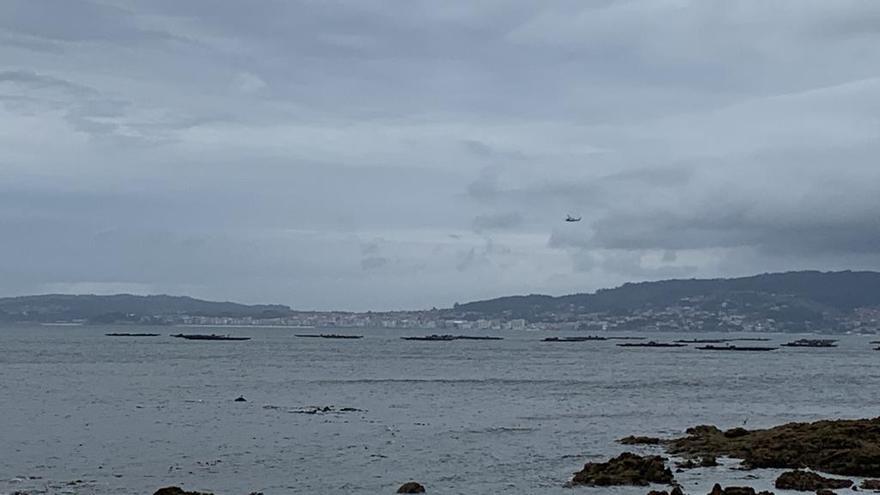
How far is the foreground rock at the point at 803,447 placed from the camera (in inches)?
1389

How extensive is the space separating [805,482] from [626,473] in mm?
5366

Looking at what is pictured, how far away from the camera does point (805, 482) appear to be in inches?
1247

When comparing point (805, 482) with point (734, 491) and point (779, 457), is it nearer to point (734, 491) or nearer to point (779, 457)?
point (734, 491)

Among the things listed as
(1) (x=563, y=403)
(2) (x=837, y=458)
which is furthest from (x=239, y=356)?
(2) (x=837, y=458)

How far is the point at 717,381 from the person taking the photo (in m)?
94.9

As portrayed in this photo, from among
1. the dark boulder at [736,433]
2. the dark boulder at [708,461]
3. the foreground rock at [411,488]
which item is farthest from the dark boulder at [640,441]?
the foreground rock at [411,488]

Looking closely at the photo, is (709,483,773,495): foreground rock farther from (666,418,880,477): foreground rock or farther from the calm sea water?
(666,418,880,477): foreground rock

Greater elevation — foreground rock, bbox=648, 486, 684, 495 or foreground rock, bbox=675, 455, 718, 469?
foreground rock, bbox=648, 486, 684, 495

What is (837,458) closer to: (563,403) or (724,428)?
(724,428)

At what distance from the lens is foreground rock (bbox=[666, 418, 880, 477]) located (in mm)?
35278

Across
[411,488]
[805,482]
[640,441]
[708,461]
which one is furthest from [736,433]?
[411,488]

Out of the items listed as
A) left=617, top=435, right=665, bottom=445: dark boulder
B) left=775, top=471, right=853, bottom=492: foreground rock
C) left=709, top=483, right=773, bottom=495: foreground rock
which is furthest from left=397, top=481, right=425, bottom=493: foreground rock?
left=617, top=435, right=665, bottom=445: dark boulder

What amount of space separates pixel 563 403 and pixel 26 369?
62.6 m

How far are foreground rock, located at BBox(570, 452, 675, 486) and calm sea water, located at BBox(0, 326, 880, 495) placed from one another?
802mm
